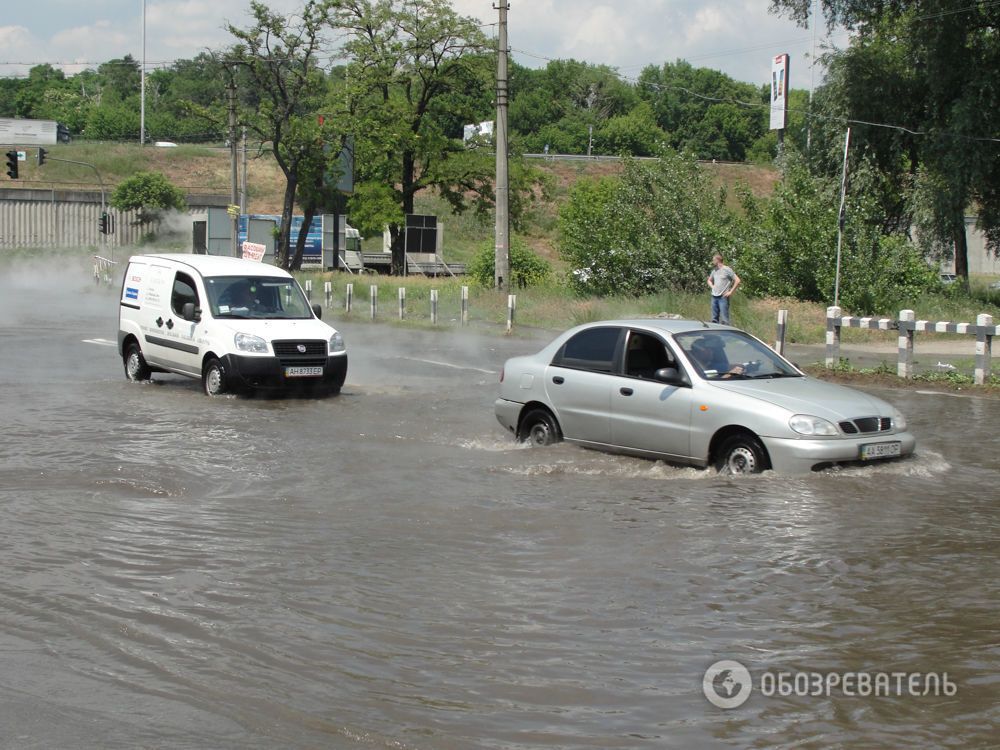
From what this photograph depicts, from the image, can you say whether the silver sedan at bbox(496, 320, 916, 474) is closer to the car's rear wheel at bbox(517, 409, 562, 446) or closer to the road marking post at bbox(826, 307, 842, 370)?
the car's rear wheel at bbox(517, 409, 562, 446)

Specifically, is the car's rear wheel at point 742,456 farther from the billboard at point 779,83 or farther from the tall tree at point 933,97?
the billboard at point 779,83

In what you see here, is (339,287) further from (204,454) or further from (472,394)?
(204,454)

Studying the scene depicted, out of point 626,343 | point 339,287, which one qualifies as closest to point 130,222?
point 339,287

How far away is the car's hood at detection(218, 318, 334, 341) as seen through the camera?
56.2 ft

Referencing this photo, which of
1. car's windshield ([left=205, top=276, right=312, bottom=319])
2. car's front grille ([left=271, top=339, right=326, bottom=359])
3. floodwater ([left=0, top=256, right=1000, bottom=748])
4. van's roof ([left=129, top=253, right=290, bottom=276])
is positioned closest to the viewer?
floodwater ([left=0, top=256, right=1000, bottom=748])

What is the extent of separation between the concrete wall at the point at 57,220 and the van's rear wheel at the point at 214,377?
73642 millimetres

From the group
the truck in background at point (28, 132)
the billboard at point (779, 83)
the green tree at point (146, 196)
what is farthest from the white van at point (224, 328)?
the truck in background at point (28, 132)

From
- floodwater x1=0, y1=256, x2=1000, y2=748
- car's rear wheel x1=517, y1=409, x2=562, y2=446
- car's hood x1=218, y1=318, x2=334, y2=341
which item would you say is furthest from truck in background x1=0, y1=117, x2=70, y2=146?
car's rear wheel x1=517, y1=409, x2=562, y2=446

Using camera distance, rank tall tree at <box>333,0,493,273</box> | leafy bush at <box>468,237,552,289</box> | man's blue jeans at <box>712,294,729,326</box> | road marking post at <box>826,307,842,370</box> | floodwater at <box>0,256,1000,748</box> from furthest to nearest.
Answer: tall tree at <box>333,0,493,273</box> < leafy bush at <box>468,237,552,289</box> < man's blue jeans at <box>712,294,729,326</box> < road marking post at <box>826,307,842,370</box> < floodwater at <box>0,256,1000,748</box>

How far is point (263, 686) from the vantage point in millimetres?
Answer: 5578

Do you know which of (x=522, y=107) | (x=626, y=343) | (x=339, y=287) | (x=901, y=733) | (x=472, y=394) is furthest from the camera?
(x=522, y=107)

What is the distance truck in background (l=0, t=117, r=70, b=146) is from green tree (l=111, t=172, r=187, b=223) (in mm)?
20351

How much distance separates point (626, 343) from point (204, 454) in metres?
4.34

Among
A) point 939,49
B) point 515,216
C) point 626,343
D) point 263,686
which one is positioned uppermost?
point 939,49
